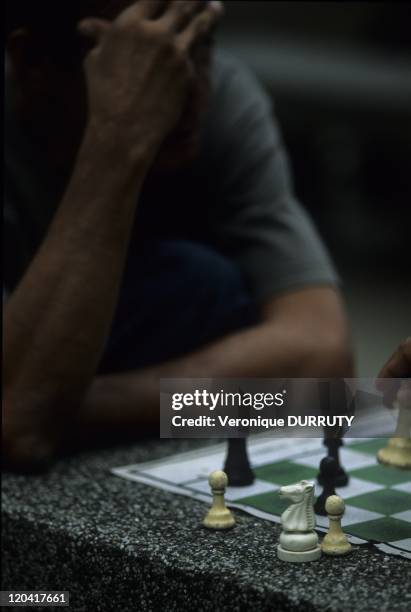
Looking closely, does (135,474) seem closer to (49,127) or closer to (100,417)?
→ (100,417)

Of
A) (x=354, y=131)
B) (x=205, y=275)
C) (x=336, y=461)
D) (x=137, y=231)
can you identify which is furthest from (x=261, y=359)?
(x=354, y=131)

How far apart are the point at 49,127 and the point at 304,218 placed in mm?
461

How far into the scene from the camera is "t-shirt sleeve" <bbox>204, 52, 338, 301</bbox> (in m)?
1.35

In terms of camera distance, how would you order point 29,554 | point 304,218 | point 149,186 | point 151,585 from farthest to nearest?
point 304,218 < point 149,186 < point 29,554 < point 151,585

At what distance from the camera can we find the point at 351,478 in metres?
0.87

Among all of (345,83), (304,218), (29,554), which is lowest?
(29,554)

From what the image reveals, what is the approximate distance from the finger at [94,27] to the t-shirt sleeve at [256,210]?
13.9 inches

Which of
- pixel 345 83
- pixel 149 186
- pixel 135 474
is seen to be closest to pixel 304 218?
pixel 149 186

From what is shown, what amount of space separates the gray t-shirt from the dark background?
0.47m

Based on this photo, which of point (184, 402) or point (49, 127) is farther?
point (49, 127)

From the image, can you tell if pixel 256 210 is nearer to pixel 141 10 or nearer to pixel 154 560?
pixel 141 10

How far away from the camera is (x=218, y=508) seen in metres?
0.79

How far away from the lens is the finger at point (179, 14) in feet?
3.46

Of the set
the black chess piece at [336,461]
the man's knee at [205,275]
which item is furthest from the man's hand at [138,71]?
the black chess piece at [336,461]
